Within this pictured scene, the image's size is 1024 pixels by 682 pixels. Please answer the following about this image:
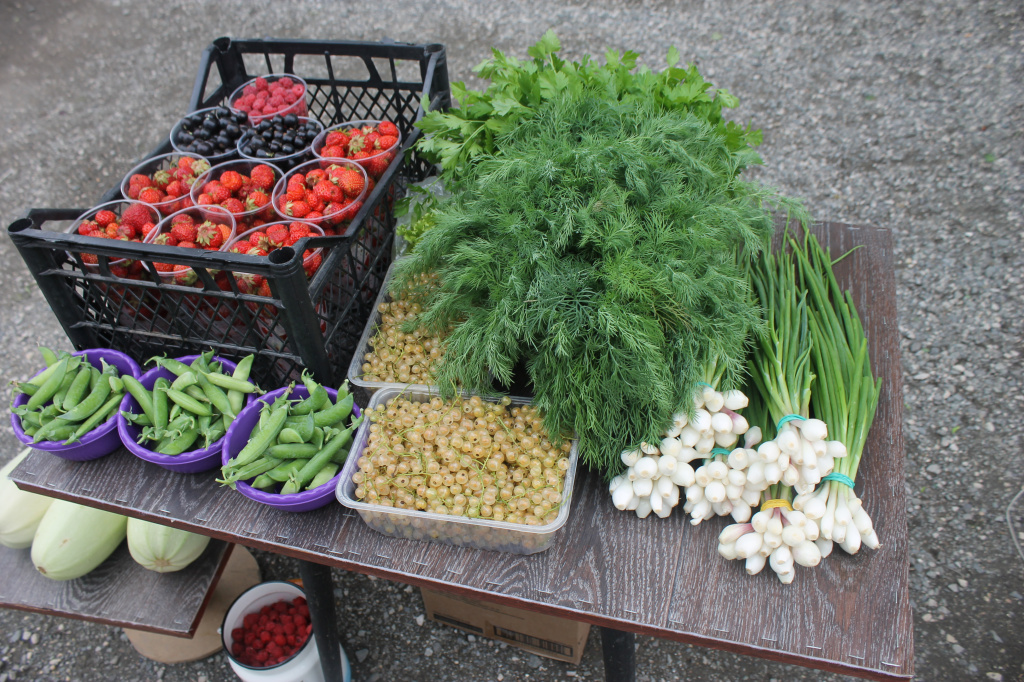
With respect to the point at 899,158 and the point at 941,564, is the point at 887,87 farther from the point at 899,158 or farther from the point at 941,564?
the point at 941,564

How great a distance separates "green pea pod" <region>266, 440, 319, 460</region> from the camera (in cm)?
142

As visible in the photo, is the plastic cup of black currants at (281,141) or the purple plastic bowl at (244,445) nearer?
the purple plastic bowl at (244,445)

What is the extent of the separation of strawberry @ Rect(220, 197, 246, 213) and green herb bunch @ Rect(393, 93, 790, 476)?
0.53 meters

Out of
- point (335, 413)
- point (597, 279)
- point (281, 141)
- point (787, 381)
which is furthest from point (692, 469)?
point (281, 141)

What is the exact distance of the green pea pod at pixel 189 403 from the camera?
1.50 meters

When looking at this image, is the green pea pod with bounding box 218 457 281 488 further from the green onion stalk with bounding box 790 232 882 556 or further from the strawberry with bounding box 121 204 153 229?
the green onion stalk with bounding box 790 232 882 556

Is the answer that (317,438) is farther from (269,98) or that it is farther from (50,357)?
(269,98)

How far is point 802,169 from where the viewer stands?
3.87m

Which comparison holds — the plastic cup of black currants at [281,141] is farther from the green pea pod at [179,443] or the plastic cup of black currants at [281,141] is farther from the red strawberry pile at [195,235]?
the green pea pod at [179,443]

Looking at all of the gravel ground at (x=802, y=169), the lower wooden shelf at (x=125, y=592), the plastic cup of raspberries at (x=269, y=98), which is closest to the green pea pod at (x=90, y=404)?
the lower wooden shelf at (x=125, y=592)

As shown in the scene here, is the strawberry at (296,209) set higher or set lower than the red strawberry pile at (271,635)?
higher

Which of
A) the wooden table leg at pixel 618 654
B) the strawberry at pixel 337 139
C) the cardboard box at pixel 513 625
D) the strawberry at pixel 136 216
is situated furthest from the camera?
the cardboard box at pixel 513 625

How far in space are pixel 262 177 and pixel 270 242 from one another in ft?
1.07

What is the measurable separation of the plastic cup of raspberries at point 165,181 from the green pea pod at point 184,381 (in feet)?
1.79
